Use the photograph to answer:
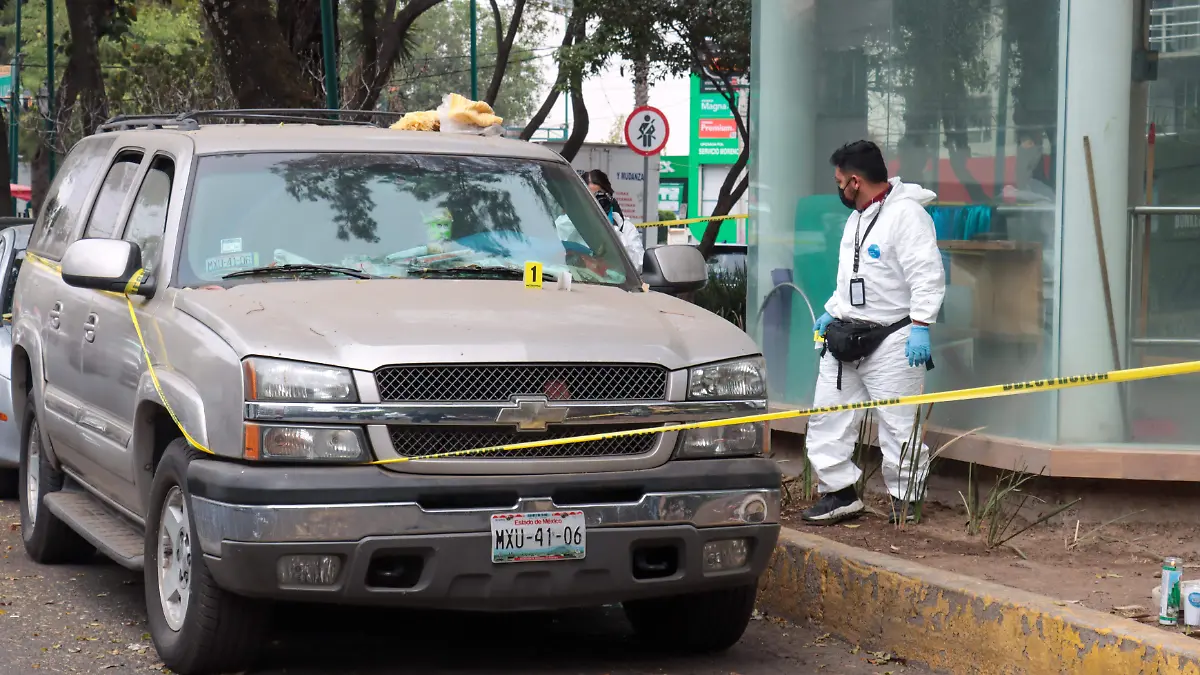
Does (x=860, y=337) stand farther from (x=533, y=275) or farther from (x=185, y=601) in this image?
(x=185, y=601)

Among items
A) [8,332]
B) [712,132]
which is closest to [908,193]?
[8,332]

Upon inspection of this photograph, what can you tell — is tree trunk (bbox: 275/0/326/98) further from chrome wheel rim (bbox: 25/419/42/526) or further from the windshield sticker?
the windshield sticker

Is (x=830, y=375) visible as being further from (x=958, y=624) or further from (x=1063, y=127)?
(x=958, y=624)

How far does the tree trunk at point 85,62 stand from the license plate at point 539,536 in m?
20.5

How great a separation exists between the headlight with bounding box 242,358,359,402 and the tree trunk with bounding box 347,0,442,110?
14.2 m

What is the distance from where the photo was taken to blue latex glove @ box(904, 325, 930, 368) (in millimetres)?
7004

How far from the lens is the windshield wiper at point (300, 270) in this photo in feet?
18.8

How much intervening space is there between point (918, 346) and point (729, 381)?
1.83 meters

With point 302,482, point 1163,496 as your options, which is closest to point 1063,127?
point 1163,496

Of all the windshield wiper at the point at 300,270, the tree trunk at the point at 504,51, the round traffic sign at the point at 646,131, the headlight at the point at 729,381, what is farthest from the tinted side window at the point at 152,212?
the tree trunk at the point at 504,51

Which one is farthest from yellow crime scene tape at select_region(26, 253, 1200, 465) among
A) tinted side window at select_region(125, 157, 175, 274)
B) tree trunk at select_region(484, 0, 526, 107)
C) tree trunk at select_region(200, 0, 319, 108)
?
tree trunk at select_region(484, 0, 526, 107)

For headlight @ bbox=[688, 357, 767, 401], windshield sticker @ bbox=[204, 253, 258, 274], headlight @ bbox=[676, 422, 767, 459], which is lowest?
headlight @ bbox=[676, 422, 767, 459]

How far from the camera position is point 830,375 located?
7625mm

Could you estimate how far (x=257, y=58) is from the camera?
14.6 meters
